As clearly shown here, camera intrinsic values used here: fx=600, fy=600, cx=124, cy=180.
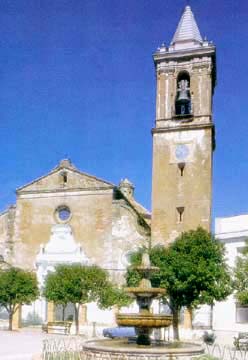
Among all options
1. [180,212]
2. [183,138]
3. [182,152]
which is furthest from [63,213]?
[183,138]

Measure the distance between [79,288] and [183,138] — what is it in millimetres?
11305

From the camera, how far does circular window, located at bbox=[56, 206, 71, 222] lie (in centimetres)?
4041

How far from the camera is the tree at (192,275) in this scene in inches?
1139

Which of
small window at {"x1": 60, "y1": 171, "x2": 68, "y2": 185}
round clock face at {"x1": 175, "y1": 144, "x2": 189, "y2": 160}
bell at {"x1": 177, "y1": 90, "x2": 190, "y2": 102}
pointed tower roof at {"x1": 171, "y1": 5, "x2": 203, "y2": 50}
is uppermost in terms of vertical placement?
pointed tower roof at {"x1": 171, "y1": 5, "x2": 203, "y2": 50}

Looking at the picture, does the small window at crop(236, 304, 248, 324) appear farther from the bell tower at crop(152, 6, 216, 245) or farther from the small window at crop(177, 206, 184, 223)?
the small window at crop(177, 206, 184, 223)

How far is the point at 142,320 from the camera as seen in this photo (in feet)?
54.4

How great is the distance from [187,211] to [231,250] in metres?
3.56

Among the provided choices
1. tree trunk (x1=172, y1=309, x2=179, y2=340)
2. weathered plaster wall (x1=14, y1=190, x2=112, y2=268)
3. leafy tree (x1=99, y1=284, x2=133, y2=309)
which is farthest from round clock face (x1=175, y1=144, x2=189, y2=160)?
tree trunk (x1=172, y1=309, x2=179, y2=340)

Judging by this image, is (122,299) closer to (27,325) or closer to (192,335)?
(192,335)

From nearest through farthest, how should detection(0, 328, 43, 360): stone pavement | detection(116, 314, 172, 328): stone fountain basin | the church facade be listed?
1. detection(116, 314, 172, 328): stone fountain basin
2. detection(0, 328, 43, 360): stone pavement
3. the church facade

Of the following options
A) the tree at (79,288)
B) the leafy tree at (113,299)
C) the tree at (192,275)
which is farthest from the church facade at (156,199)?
the tree at (192,275)

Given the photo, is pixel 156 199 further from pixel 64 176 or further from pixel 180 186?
pixel 64 176

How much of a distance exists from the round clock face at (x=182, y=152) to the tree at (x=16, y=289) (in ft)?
39.0

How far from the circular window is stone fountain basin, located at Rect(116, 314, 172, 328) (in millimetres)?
24011
